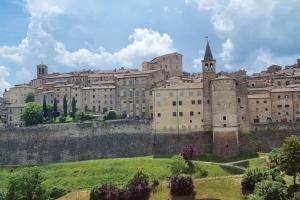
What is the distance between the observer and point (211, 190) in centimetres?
6638

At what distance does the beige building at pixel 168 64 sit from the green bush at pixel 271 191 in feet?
210

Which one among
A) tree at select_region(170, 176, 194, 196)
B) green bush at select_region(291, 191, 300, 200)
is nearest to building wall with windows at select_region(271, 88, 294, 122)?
tree at select_region(170, 176, 194, 196)

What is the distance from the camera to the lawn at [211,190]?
64.8 meters

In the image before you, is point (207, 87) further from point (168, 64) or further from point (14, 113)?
point (14, 113)

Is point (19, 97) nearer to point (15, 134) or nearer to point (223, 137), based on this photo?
point (15, 134)

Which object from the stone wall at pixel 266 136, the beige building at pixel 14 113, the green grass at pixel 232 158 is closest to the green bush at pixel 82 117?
the beige building at pixel 14 113

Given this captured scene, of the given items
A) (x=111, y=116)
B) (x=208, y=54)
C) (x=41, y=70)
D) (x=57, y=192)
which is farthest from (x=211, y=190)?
(x=41, y=70)

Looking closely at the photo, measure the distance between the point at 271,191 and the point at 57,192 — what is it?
92.7 feet

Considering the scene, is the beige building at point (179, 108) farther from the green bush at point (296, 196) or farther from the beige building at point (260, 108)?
the green bush at point (296, 196)

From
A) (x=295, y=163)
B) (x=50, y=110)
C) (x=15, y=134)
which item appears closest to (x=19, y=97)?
(x=50, y=110)

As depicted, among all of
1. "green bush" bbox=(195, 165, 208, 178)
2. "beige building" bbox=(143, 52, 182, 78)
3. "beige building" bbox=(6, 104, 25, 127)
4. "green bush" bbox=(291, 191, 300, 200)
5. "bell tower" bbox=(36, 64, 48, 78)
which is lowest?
"green bush" bbox=(291, 191, 300, 200)

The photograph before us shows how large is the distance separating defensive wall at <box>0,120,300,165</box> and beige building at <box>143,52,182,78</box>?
3154 centimetres

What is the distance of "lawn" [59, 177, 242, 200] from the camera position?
213ft

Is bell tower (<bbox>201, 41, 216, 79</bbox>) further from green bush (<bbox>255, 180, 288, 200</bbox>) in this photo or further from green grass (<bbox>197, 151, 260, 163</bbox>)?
green bush (<bbox>255, 180, 288, 200</bbox>)
